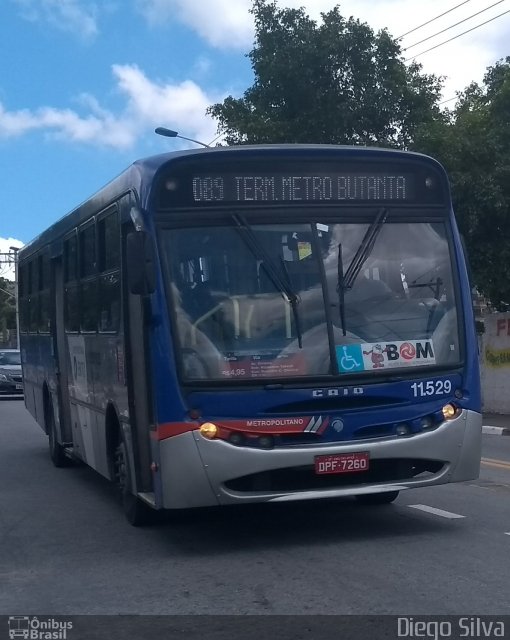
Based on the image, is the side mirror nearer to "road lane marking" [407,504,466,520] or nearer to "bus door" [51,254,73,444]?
"road lane marking" [407,504,466,520]

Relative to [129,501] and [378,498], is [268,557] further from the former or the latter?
[378,498]

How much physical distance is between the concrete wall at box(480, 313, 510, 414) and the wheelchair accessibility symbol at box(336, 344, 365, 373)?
47.9ft

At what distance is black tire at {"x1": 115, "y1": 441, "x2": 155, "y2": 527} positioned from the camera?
9.27 meters

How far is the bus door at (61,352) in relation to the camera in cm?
1288

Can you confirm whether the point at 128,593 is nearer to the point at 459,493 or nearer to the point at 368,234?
the point at 368,234

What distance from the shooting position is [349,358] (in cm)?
814

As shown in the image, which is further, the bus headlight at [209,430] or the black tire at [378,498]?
the black tire at [378,498]

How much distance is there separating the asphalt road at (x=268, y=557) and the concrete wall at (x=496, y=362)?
11.0 m

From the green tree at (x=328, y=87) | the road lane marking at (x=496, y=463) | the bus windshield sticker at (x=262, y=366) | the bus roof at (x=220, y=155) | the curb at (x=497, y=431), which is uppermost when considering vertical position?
the green tree at (x=328, y=87)

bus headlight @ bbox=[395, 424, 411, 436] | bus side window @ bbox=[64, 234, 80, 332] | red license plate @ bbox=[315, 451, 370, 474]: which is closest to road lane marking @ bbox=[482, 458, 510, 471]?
bus headlight @ bbox=[395, 424, 411, 436]

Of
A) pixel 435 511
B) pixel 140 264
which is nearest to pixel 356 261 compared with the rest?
pixel 140 264

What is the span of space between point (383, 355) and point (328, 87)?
19158mm

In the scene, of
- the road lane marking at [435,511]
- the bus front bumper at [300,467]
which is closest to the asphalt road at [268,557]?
the road lane marking at [435,511]

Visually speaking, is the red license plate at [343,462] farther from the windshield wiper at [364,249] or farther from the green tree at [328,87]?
the green tree at [328,87]
